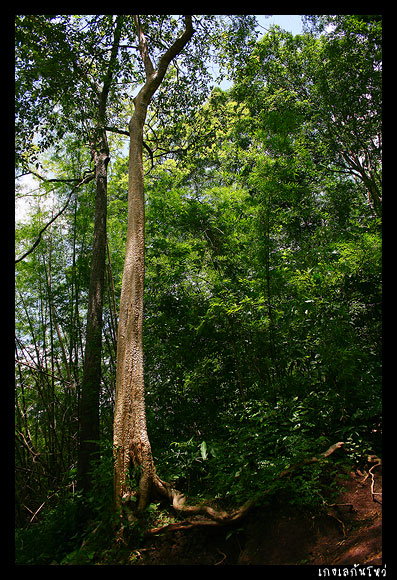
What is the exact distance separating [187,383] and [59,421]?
2494 millimetres

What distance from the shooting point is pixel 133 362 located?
2871mm

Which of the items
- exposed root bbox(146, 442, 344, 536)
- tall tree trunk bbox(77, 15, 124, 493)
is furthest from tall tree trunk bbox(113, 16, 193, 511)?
tall tree trunk bbox(77, 15, 124, 493)

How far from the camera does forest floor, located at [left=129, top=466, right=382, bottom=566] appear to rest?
228 centimetres

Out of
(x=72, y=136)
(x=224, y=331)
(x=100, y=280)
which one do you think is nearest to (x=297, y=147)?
(x=224, y=331)

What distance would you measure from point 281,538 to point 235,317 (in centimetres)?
234

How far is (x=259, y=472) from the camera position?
2816 mm

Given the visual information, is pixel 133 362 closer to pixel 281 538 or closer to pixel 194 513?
pixel 194 513

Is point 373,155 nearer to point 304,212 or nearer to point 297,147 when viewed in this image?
point 304,212

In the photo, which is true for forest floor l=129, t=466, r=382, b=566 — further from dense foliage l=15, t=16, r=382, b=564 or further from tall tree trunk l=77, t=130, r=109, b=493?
tall tree trunk l=77, t=130, r=109, b=493

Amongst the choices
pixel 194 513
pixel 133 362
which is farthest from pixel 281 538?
pixel 133 362

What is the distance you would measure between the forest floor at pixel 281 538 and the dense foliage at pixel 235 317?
201mm

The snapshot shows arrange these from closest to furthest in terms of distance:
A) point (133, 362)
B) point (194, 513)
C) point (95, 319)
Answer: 1. point (194, 513)
2. point (133, 362)
3. point (95, 319)

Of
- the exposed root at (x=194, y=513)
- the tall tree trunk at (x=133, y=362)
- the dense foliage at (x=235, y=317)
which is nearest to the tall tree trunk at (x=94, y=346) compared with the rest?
the dense foliage at (x=235, y=317)
